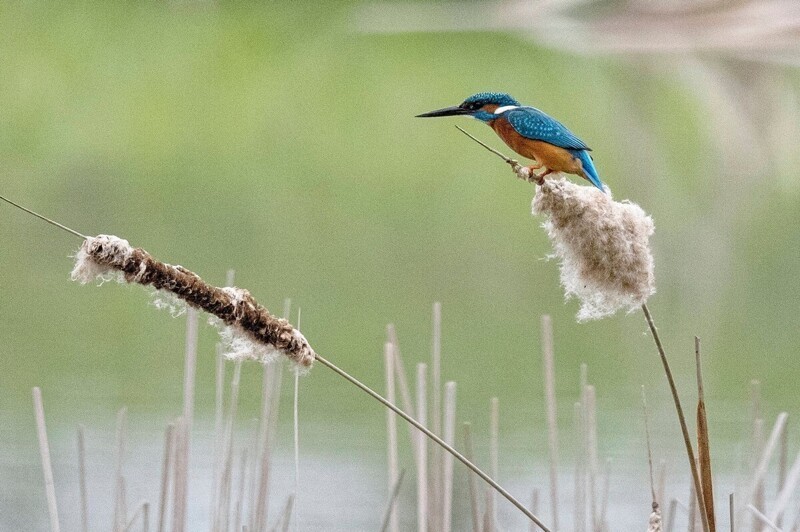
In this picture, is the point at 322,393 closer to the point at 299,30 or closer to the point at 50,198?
the point at 50,198

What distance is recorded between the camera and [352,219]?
7.94 metres

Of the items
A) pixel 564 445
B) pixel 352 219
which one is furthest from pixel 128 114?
pixel 564 445

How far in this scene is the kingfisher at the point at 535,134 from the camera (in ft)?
5.38

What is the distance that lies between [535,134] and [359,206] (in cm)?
634

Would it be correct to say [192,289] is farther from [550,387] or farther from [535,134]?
[550,387]

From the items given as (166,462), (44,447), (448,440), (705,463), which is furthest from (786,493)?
(44,447)

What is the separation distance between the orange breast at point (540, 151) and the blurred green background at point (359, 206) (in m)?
2.77

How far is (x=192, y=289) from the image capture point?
1.17 m

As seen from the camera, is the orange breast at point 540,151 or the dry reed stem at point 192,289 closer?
the dry reed stem at point 192,289

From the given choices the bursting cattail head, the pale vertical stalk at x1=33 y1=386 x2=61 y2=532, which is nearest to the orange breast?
the bursting cattail head

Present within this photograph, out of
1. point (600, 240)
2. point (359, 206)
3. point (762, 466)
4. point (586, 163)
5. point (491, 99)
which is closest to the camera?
point (600, 240)

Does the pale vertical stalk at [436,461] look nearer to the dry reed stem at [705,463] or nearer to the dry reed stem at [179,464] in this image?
the dry reed stem at [179,464]

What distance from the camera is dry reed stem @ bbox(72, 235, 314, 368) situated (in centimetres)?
114

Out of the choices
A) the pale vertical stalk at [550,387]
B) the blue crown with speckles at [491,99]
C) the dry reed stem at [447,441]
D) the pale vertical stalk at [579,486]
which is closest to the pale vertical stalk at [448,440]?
the dry reed stem at [447,441]
